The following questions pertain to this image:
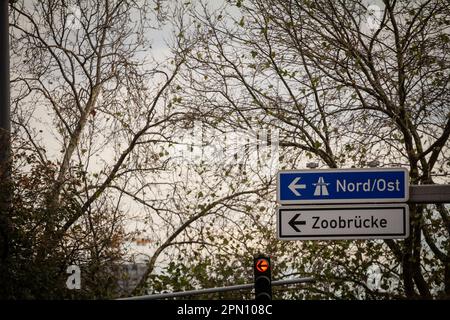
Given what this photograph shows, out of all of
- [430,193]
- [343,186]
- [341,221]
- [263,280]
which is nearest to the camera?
[341,221]

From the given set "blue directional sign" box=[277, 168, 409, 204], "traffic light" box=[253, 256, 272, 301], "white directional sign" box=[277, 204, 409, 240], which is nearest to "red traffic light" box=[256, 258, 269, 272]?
"traffic light" box=[253, 256, 272, 301]

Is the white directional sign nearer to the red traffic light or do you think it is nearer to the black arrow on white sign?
the black arrow on white sign

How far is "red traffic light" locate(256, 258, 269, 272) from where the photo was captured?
10.7 meters

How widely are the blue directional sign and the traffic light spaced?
885mm

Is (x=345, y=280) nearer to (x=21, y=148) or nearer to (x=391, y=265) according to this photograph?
(x=391, y=265)

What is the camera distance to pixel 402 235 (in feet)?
33.4

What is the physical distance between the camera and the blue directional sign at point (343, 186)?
34.3 feet

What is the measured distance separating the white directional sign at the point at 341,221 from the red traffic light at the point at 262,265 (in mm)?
578

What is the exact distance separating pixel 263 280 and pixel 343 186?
157cm

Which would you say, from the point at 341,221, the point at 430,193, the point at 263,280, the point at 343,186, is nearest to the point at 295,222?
the point at 341,221

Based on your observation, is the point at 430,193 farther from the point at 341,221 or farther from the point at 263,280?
the point at 263,280

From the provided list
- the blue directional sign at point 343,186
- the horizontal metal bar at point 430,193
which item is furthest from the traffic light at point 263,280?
the horizontal metal bar at point 430,193

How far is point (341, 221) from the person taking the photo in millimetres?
10352
